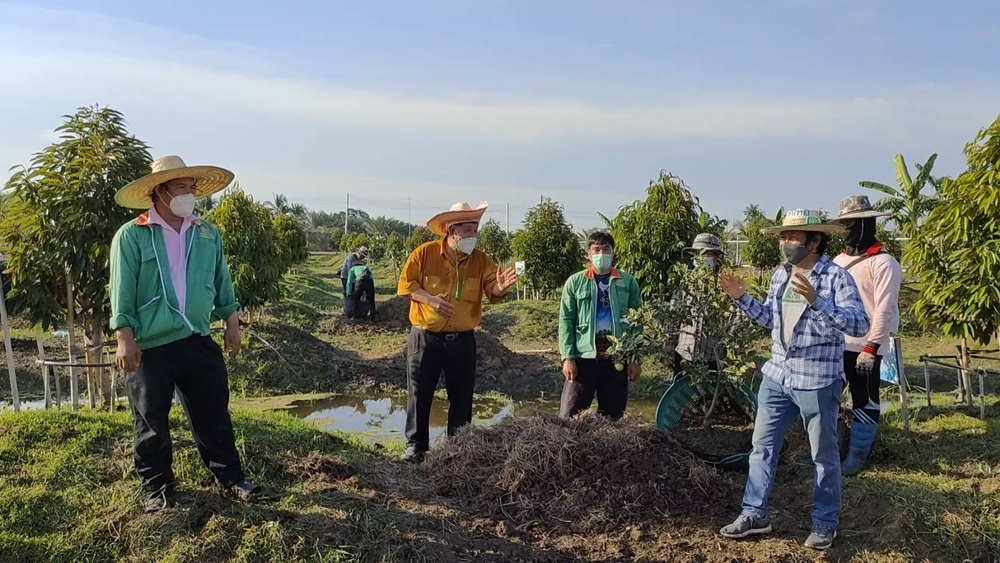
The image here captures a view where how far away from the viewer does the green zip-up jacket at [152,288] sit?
11.5 ft

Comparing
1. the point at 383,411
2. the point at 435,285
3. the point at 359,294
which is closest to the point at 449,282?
the point at 435,285

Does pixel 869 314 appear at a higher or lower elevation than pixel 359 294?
higher

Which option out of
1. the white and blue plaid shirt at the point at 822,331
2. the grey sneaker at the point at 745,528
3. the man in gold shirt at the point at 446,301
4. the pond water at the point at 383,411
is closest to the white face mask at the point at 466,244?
the man in gold shirt at the point at 446,301

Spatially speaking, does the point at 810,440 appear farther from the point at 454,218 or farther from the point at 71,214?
the point at 71,214

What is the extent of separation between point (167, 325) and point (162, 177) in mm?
752

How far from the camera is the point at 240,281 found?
1152cm

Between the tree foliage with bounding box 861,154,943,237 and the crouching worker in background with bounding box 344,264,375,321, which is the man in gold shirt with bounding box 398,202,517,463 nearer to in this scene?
the crouching worker in background with bounding box 344,264,375,321

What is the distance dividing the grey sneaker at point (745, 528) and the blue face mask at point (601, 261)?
2.01 m

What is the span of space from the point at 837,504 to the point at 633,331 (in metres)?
1.74

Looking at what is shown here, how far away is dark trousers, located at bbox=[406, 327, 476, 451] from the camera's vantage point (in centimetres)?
518

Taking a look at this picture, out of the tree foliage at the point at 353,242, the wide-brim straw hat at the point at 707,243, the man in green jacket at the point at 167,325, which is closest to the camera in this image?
the man in green jacket at the point at 167,325

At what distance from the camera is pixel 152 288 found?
358 cm

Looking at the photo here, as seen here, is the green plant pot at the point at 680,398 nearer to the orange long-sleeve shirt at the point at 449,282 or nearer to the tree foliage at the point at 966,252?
the orange long-sleeve shirt at the point at 449,282

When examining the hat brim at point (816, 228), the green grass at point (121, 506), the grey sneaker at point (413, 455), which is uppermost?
the hat brim at point (816, 228)
